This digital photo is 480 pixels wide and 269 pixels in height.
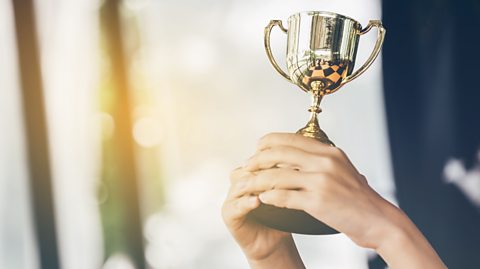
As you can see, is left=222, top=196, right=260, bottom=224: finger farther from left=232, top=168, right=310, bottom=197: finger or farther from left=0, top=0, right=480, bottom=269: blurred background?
left=0, top=0, right=480, bottom=269: blurred background

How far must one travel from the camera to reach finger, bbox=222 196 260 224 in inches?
28.7

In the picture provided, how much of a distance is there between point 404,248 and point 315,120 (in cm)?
24

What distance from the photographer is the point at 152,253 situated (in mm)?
1699

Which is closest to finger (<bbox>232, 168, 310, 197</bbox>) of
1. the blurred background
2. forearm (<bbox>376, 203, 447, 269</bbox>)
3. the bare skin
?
the bare skin

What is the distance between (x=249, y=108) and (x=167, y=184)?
33cm

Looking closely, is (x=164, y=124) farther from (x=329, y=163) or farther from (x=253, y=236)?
(x=329, y=163)

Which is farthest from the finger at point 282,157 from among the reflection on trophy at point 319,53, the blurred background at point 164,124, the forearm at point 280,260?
the blurred background at point 164,124

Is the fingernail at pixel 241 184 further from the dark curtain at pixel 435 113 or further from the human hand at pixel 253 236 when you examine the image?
the dark curtain at pixel 435 113

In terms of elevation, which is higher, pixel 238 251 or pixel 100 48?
pixel 100 48

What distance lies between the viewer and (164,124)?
1.71 metres

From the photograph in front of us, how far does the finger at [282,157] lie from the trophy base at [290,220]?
0.08 meters

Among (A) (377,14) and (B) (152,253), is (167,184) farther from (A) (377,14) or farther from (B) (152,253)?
(A) (377,14)

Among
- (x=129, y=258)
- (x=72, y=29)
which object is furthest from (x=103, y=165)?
(x=72, y=29)

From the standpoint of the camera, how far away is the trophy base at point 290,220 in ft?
2.46
